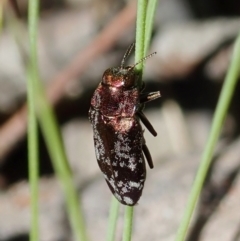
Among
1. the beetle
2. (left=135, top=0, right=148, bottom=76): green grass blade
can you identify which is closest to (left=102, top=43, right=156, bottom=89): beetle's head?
the beetle

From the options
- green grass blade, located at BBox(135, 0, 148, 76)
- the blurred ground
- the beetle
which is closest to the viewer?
green grass blade, located at BBox(135, 0, 148, 76)

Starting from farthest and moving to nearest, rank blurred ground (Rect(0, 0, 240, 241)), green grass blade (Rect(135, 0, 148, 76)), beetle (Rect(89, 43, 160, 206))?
blurred ground (Rect(0, 0, 240, 241)) → beetle (Rect(89, 43, 160, 206)) → green grass blade (Rect(135, 0, 148, 76))

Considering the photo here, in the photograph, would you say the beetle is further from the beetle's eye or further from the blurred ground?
the blurred ground

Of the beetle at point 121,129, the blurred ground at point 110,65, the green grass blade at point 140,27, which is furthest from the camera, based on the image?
the blurred ground at point 110,65

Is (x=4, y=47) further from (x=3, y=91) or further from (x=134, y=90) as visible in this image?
(x=134, y=90)

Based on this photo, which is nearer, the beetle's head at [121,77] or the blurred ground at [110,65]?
the beetle's head at [121,77]

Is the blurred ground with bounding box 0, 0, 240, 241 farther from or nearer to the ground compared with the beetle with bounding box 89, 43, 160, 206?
nearer to the ground

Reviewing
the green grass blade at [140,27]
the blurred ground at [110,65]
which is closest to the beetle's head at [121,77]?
the green grass blade at [140,27]

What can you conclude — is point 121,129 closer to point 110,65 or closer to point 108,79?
point 108,79

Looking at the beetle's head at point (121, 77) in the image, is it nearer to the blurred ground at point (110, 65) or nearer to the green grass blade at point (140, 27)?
the green grass blade at point (140, 27)
